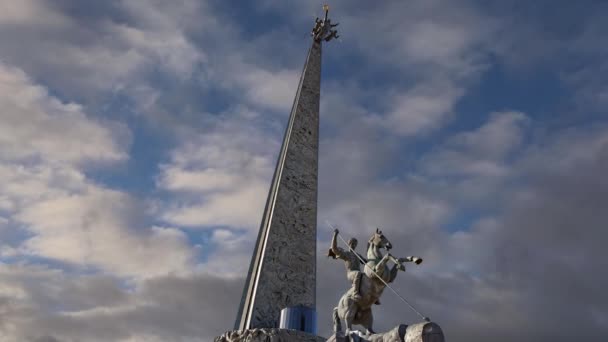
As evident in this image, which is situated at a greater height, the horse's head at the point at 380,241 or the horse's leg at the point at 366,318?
the horse's head at the point at 380,241

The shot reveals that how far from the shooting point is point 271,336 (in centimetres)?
1024

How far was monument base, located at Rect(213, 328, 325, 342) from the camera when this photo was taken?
10.3 m

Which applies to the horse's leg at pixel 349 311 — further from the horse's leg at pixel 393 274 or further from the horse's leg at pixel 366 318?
the horse's leg at pixel 393 274

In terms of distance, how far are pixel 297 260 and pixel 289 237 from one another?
1.97ft

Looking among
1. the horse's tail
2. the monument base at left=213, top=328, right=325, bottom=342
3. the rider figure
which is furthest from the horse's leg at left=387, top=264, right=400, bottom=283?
the monument base at left=213, top=328, right=325, bottom=342

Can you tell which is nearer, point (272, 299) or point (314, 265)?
point (272, 299)

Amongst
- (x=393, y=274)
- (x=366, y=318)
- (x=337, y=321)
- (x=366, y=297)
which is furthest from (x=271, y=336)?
(x=393, y=274)

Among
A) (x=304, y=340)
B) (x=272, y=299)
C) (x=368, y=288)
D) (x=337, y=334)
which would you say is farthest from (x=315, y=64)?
(x=337, y=334)

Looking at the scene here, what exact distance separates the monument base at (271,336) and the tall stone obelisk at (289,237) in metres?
1.20

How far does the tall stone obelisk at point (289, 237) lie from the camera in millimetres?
12555

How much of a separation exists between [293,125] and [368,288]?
8.89 meters

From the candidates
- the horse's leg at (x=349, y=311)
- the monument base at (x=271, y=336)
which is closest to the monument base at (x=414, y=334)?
the horse's leg at (x=349, y=311)

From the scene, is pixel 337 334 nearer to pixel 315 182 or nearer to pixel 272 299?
pixel 272 299

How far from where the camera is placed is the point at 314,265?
13852 mm
